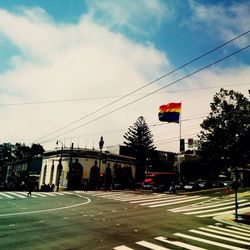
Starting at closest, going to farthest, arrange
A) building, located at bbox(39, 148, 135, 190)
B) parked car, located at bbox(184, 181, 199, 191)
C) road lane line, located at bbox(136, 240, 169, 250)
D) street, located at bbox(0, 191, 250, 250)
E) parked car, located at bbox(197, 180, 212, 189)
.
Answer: road lane line, located at bbox(136, 240, 169, 250) → street, located at bbox(0, 191, 250, 250) → parked car, located at bbox(184, 181, 199, 191) → parked car, located at bbox(197, 180, 212, 189) → building, located at bbox(39, 148, 135, 190)

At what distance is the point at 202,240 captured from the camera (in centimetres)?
1347

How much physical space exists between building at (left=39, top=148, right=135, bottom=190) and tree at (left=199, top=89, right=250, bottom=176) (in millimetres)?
19971

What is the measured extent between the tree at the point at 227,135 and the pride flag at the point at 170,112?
38.5ft

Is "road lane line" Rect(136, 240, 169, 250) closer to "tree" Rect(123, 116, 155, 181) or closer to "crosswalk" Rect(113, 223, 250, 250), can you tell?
"crosswalk" Rect(113, 223, 250, 250)

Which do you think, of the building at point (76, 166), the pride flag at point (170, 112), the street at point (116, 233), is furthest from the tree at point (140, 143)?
the street at point (116, 233)

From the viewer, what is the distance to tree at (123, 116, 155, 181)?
284ft

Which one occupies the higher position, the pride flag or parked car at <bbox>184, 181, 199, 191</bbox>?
the pride flag

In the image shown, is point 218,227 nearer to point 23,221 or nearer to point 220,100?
point 23,221

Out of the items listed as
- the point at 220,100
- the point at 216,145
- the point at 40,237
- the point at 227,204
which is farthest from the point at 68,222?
the point at 220,100

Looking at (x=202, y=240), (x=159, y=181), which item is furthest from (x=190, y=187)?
(x=202, y=240)

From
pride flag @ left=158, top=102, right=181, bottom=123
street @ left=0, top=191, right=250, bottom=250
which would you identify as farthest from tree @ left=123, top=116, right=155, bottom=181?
street @ left=0, top=191, right=250, bottom=250

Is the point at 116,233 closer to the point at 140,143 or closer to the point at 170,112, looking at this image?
the point at 170,112

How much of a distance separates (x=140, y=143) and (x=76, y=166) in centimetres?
3445

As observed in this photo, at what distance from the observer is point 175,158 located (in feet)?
318
